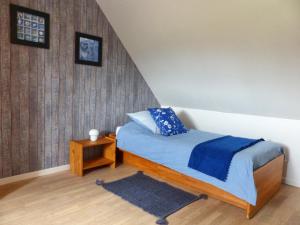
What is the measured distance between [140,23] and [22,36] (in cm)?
139

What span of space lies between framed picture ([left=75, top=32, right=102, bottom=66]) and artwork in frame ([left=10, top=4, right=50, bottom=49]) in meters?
0.40

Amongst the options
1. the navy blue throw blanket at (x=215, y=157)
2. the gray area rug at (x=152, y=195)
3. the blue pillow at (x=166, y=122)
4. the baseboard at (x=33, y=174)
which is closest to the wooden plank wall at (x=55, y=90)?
the baseboard at (x=33, y=174)

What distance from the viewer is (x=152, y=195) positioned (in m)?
2.58

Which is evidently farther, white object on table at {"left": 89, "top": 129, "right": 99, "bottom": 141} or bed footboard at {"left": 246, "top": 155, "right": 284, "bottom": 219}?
white object on table at {"left": 89, "top": 129, "right": 99, "bottom": 141}

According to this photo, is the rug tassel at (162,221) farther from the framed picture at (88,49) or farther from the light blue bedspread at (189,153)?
the framed picture at (88,49)

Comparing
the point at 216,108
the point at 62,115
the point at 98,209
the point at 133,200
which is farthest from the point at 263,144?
the point at 62,115

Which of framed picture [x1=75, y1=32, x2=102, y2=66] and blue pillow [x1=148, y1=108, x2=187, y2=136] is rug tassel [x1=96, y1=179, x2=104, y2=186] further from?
framed picture [x1=75, y1=32, x2=102, y2=66]

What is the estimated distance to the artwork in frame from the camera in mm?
2525

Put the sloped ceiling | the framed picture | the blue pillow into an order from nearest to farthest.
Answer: the sloped ceiling < the framed picture < the blue pillow

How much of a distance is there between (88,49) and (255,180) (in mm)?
2516

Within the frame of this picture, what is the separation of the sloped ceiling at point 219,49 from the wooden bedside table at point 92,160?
1344 mm

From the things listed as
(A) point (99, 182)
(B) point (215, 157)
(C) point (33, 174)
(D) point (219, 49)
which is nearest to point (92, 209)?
(A) point (99, 182)

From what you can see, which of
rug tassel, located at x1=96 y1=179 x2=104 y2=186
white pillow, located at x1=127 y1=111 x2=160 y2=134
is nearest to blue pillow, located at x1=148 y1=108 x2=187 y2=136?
white pillow, located at x1=127 y1=111 x2=160 y2=134

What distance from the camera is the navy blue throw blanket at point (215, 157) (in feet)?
7.67
